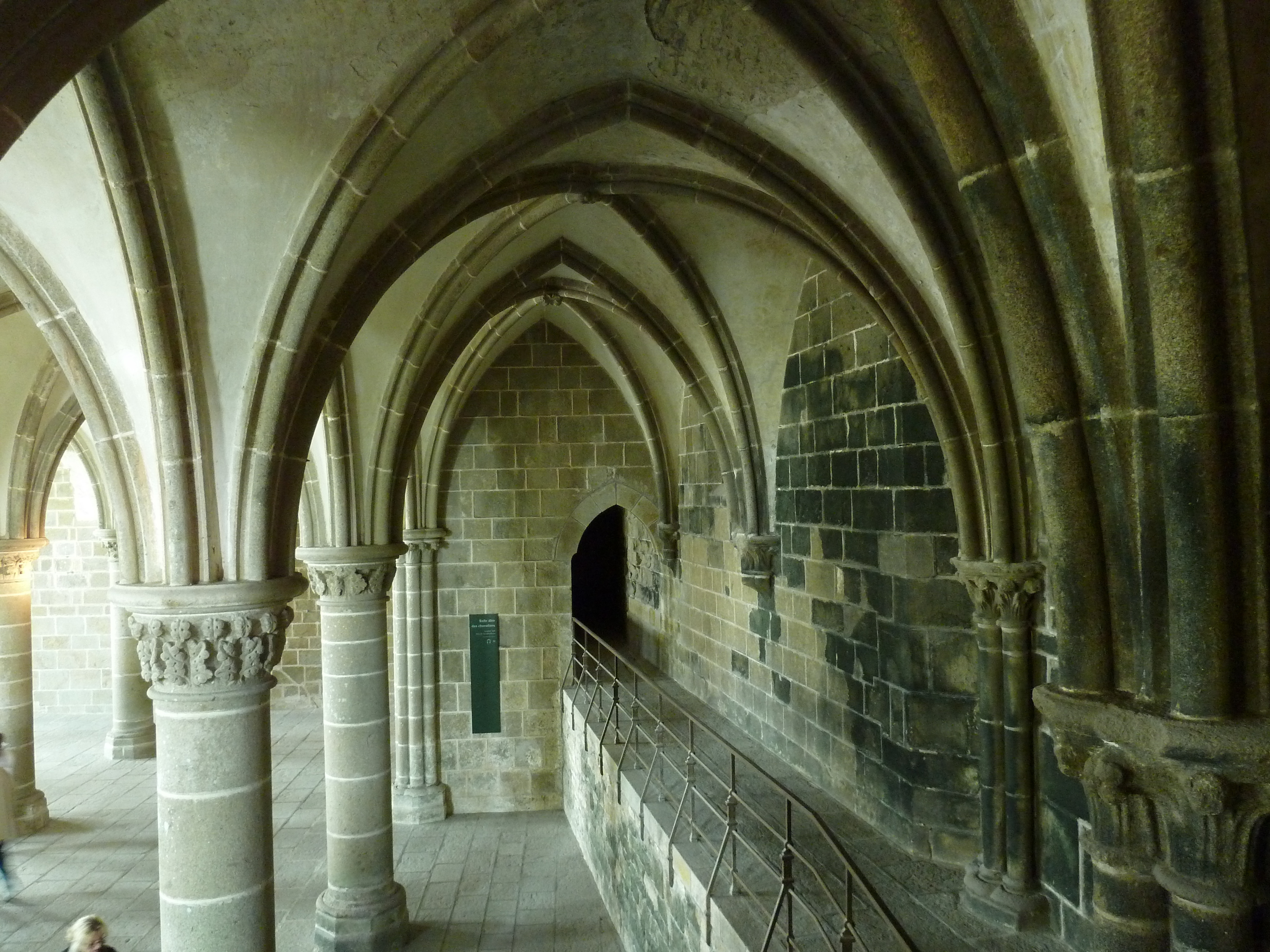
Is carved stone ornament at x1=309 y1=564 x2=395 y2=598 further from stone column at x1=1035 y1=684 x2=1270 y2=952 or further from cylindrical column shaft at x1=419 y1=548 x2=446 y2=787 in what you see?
stone column at x1=1035 y1=684 x2=1270 y2=952

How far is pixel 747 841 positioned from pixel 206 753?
263cm

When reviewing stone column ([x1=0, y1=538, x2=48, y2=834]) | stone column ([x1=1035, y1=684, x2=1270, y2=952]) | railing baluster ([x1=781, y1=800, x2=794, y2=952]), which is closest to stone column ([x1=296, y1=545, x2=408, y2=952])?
railing baluster ([x1=781, y1=800, x2=794, y2=952])

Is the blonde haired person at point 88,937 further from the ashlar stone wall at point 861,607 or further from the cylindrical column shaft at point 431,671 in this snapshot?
the cylindrical column shaft at point 431,671

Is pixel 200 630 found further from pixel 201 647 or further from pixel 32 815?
pixel 32 815

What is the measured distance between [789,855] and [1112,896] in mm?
1543

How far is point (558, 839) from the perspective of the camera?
917 centimetres

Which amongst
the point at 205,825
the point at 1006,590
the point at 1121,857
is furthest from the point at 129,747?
the point at 1121,857

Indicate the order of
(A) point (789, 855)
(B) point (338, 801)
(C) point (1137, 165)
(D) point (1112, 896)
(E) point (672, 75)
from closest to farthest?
(C) point (1137, 165), (D) point (1112, 896), (A) point (789, 855), (E) point (672, 75), (B) point (338, 801)

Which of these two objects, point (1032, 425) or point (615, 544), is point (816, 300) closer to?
point (1032, 425)

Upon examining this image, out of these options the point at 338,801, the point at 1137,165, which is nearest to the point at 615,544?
the point at 338,801

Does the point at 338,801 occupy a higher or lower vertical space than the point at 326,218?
lower

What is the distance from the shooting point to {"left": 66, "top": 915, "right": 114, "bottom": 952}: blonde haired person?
157 inches

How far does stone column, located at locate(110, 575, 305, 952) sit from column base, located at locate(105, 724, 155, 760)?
339 inches

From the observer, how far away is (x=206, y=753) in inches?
147
